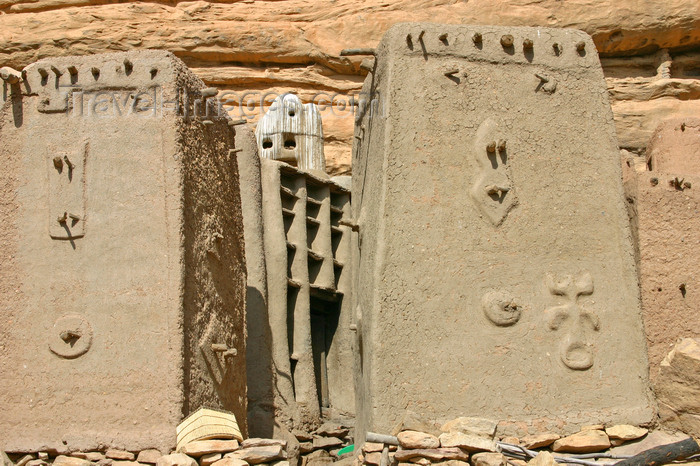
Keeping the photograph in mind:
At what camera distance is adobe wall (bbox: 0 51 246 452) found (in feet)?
18.8

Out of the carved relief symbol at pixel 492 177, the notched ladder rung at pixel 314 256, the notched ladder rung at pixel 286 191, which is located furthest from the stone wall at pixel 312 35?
the carved relief symbol at pixel 492 177

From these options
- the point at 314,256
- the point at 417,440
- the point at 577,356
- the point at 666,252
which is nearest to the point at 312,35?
the point at 314,256

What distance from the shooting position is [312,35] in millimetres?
12938

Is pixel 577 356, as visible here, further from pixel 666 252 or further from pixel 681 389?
pixel 666 252

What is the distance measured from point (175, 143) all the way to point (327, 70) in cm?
713

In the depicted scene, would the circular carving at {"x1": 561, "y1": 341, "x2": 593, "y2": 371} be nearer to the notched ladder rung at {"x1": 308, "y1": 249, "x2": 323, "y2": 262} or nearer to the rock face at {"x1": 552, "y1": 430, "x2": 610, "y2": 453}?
the rock face at {"x1": 552, "y1": 430, "x2": 610, "y2": 453}

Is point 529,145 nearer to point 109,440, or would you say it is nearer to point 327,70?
point 109,440

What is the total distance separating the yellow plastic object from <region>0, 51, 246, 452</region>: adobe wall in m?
0.08

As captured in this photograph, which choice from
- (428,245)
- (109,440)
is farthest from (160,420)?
(428,245)

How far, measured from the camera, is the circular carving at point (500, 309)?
623 centimetres

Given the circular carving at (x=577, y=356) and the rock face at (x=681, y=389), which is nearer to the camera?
the rock face at (x=681, y=389)

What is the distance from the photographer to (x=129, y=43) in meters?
12.9

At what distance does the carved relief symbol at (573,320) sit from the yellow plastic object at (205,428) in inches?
86.4

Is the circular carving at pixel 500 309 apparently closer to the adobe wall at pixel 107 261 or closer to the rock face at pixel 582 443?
the rock face at pixel 582 443
